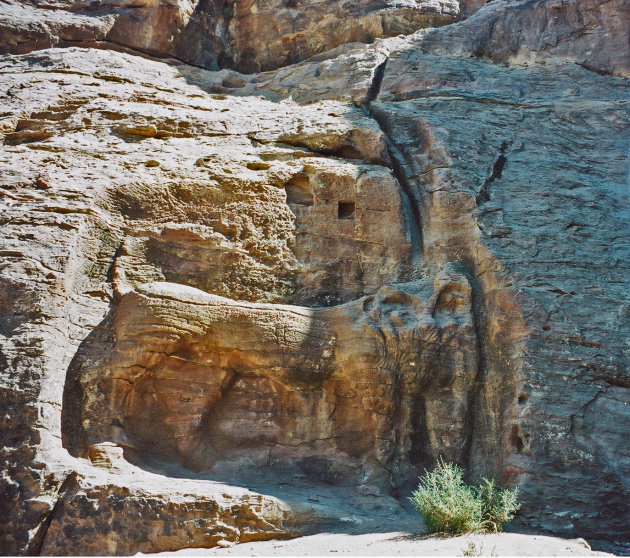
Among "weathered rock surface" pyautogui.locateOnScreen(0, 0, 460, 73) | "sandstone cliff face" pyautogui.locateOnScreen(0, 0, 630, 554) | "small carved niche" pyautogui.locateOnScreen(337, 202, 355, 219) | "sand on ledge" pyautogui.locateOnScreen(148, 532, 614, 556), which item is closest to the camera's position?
"sand on ledge" pyautogui.locateOnScreen(148, 532, 614, 556)

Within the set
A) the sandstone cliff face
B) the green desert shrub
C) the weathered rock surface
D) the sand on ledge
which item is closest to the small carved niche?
the sandstone cliff face

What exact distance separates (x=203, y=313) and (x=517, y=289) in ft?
12.3

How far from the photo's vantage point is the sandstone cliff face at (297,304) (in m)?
8.79

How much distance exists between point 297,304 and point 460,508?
3.63 m

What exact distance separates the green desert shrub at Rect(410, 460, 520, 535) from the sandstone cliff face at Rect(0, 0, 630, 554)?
59cm

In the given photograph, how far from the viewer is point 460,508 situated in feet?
26.1

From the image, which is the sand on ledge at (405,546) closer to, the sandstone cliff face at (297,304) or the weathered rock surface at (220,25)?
the sandstone cliff face at (297,304)

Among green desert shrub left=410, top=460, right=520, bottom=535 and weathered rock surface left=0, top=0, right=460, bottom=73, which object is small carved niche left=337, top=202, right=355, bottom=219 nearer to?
green desert shrub left=410, top=460, right=520, bottom=535

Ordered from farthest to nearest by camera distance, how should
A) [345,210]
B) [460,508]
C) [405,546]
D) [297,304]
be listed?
1. [345,210]
2. [297,304]
3. [460,508]
4. [405,546]

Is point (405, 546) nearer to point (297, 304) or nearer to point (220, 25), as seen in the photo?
point (297, 304)

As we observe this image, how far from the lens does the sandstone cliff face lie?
28.8ft

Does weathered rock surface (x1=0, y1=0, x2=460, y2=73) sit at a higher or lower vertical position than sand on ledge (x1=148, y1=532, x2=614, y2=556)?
higher

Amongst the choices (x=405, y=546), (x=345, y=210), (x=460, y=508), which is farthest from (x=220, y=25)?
(x=405, y=546)

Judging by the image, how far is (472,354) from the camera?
994 cm
